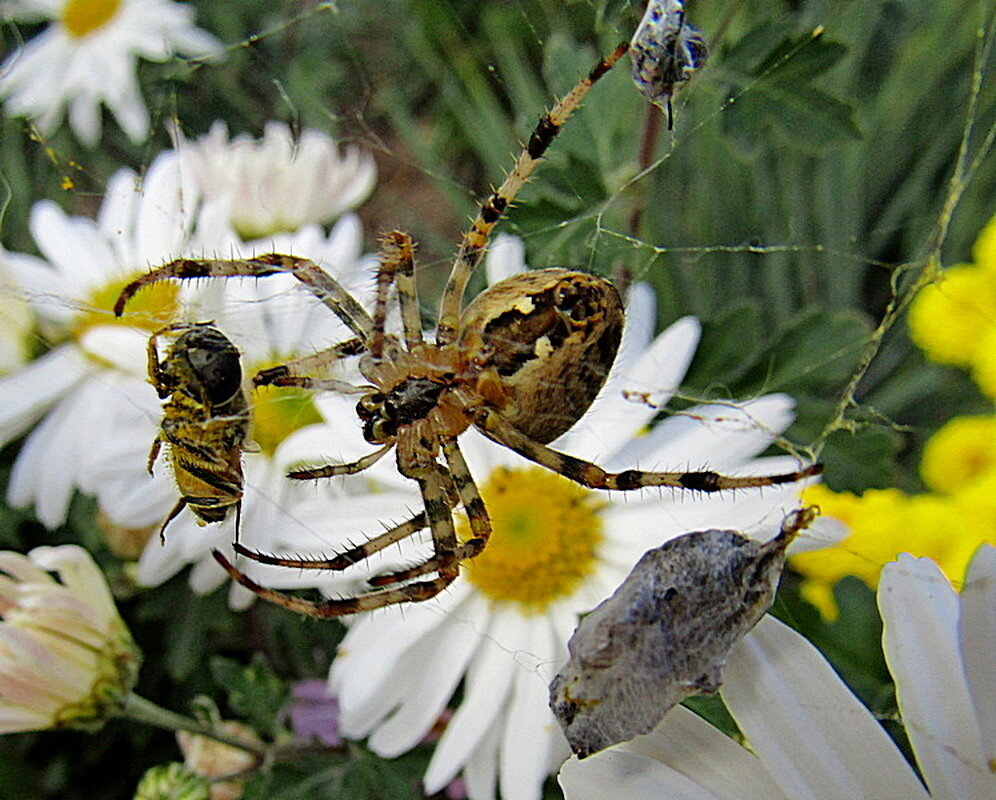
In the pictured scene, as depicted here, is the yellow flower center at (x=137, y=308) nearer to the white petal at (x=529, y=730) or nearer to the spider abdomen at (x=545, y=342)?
the spider abdomen at (x=545, y=342)

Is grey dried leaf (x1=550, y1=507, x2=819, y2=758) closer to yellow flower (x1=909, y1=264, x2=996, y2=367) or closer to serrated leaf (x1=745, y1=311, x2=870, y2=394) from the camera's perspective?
serrated leaf (x1=745, y1=311, x2=870, y2=394)

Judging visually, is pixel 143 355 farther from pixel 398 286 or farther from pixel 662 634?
pixel 662 634

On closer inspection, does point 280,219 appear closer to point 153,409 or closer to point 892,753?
point 153,409

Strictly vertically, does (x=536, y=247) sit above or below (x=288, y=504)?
above

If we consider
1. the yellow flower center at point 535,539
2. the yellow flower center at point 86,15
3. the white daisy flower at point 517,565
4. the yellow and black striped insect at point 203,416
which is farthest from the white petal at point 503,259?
the yellow flower center at point 86,15

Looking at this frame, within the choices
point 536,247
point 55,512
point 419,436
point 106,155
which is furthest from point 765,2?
point 106,155
